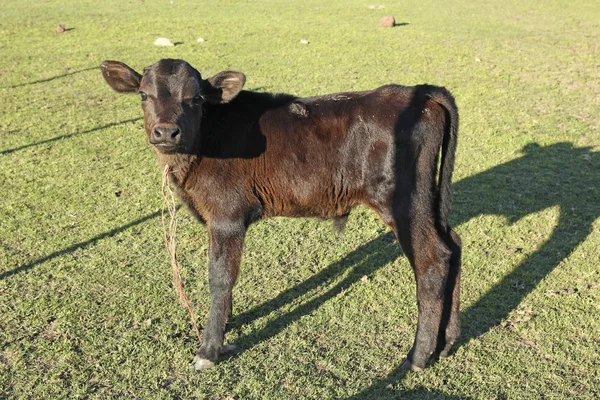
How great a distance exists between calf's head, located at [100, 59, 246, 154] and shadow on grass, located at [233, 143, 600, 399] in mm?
1650

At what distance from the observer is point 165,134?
409cm

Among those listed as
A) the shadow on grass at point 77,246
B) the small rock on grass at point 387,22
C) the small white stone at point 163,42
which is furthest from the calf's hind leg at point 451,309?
the small rock on grass at point 387,22

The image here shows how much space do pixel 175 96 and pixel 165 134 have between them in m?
0.40

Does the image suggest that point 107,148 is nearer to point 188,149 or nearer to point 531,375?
point 188,149

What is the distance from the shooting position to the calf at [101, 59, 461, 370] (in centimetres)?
439

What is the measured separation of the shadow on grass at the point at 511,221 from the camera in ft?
16.3

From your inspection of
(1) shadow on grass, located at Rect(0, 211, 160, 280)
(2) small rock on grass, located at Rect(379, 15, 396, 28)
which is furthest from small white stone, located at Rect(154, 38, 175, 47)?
(1) shadow on grass, located at Rect(0, 211, 160, 280)

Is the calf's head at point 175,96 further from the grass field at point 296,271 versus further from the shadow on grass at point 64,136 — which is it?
the shadow on grass at point 64,136

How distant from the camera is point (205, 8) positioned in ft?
66.9

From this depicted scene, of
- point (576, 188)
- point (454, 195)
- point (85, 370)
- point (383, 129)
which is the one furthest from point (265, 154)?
point (576, 188)

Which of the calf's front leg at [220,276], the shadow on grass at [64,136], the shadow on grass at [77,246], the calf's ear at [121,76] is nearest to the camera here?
the calf's front leg at [220,276]

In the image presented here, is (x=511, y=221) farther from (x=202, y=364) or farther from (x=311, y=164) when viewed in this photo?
(x=202, y=364)

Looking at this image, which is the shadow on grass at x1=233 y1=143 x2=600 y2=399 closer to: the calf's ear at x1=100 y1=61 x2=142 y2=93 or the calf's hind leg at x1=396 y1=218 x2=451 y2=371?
the calf's hind leg at x1=396 y1=218 x2=451 y2=371

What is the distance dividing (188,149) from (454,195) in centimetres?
376
